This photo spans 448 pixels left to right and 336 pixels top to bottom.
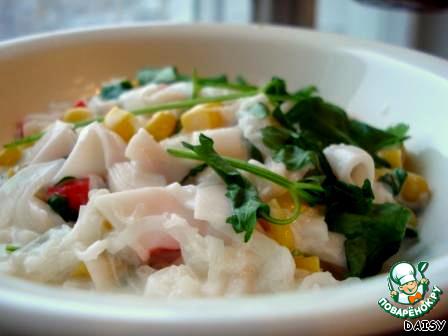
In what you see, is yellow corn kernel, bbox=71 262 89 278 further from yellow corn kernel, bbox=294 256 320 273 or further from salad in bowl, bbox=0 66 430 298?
yellow corn kernel, bbox=294 256 320 273

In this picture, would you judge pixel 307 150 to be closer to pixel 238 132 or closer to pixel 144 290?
pixel 238 132

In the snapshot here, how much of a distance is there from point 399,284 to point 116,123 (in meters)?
0.80

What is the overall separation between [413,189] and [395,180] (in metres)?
0.04

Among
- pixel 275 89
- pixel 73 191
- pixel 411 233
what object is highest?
pixel 275 89

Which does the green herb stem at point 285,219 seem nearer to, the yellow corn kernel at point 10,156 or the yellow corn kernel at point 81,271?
the yellow corn kernel at point 81,271

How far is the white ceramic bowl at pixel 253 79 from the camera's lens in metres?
0.77

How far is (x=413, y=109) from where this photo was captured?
1.62 m

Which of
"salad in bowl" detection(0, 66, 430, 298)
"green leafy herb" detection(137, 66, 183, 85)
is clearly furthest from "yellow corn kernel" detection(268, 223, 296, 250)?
"green leafy herb" detection(137, 66, 183, 85)

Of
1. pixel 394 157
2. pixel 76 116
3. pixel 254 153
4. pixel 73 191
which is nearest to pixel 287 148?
pixel 254 153

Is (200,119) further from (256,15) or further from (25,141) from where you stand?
(256,15)

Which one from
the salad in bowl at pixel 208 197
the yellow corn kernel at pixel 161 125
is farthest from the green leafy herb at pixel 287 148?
the yellow corn kernel at pixel 161 125

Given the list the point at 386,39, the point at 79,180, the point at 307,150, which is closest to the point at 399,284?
the point at 307,150

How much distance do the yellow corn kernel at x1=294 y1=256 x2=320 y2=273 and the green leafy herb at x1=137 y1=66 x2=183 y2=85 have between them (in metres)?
0.80

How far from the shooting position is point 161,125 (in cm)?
149
